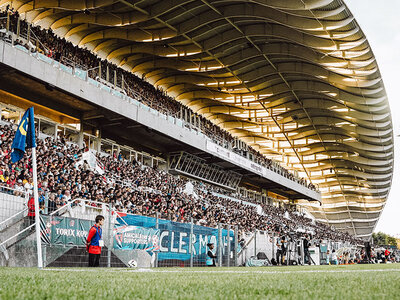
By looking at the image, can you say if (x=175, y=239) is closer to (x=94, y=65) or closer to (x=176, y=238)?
(x=176, y=238)

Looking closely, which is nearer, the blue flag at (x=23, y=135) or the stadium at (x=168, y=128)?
the blue flag at (x=23, y=135)

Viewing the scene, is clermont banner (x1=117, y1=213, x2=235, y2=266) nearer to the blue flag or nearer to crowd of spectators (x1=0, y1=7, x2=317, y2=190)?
the blue flag

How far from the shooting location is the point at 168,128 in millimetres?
37812

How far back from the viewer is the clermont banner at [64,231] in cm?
1170

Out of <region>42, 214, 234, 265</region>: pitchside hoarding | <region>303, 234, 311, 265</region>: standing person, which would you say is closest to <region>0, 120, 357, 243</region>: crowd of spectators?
<region>42, 214, 234, 265</region>: pitchside hoarding

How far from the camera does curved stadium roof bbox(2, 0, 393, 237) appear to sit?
108 feet

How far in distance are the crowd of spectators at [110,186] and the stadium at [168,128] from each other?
0.13 m

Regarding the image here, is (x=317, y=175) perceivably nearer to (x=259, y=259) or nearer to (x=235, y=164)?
(x=235, y=164)

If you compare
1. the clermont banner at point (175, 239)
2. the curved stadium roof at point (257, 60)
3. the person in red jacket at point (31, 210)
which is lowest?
the clermont banner at point (175, 239)

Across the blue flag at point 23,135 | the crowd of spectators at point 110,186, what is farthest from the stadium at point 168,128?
the crowd of spectators at point 110,186

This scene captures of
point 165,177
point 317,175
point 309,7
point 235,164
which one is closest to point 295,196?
point 317,175

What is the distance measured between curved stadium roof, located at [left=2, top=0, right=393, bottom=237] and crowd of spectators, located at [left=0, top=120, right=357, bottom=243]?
11208 millimetres

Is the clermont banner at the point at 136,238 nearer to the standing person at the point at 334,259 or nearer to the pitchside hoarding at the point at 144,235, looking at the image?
the pitchside hoarding at the point at 144,235

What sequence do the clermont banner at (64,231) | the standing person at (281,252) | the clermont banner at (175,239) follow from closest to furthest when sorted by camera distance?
the clermont banner at (64,231), the clermont banner at (175,239), the standing person at (281,252)
